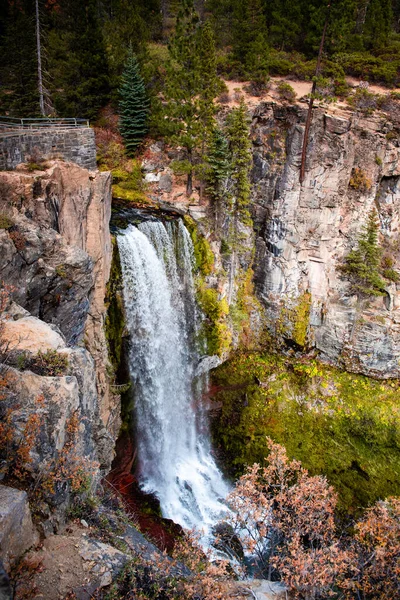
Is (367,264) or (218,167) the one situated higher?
(218,167)

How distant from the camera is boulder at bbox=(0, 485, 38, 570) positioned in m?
6.66

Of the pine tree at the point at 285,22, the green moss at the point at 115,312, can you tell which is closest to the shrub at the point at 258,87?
the pine tree at the point at 285,22

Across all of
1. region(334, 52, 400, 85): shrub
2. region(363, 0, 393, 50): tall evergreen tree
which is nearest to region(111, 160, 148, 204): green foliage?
region(334, 52, 400, 85): shrub

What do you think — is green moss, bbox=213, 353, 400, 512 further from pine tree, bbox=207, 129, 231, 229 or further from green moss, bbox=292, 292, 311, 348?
pine tree, bbox=207, 129, 231, 229

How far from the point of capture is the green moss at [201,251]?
24000 mm

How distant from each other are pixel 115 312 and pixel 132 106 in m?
15.8

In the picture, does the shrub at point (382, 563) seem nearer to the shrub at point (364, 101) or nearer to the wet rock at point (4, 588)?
the wet rock at point (4, 588)

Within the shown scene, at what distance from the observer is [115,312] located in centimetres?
1889

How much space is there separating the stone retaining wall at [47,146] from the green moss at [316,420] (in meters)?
16.2

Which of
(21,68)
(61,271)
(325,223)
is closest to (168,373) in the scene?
(61,271)

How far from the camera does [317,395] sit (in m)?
26.5

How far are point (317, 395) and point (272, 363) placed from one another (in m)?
3.83

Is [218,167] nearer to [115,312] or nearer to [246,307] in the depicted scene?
[246,307]

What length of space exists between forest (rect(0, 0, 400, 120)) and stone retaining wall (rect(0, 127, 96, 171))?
244 inches
